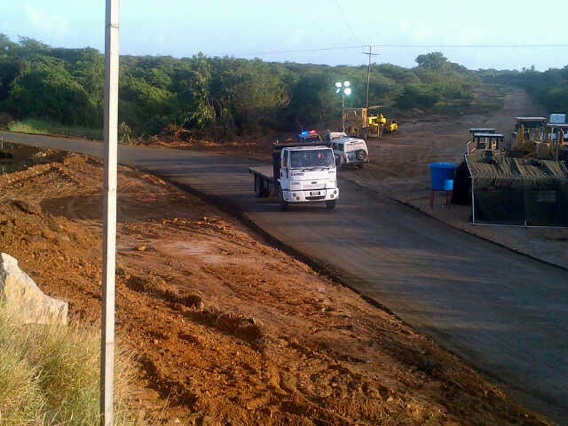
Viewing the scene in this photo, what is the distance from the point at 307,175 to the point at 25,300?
55.9ft

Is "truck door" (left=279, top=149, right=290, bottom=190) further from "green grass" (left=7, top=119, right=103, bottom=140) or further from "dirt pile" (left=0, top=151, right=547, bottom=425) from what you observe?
"green grass" (left=7, top=119, right=103, bottom=140)

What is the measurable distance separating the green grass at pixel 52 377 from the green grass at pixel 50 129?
56.5 m

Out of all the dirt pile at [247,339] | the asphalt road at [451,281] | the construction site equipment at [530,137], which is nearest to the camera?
the dirt pile at [247,339]

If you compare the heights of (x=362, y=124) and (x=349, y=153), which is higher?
(x=362, y=124)

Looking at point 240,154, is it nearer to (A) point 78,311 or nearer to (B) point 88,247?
(B) point 88,247

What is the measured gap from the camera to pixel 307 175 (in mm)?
24438

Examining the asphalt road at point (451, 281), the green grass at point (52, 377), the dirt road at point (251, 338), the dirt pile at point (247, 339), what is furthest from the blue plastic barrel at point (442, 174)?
the green grass at point (52, 377)

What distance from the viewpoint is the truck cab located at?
24312mm

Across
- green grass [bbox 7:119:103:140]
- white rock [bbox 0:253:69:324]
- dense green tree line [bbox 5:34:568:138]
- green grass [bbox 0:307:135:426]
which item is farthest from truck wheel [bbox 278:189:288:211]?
green grass [bbox 7:119:103:140]

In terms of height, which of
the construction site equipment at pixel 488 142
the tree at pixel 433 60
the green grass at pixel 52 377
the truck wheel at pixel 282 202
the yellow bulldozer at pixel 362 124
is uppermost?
the tree at pixel 433 60

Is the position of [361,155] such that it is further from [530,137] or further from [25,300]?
[25,300]

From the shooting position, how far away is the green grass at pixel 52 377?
5.04 m

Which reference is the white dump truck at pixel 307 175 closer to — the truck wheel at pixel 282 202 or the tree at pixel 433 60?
the truck wheel at pixel 282 202

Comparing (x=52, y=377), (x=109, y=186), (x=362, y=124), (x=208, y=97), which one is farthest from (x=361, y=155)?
(x=109, y=186)
